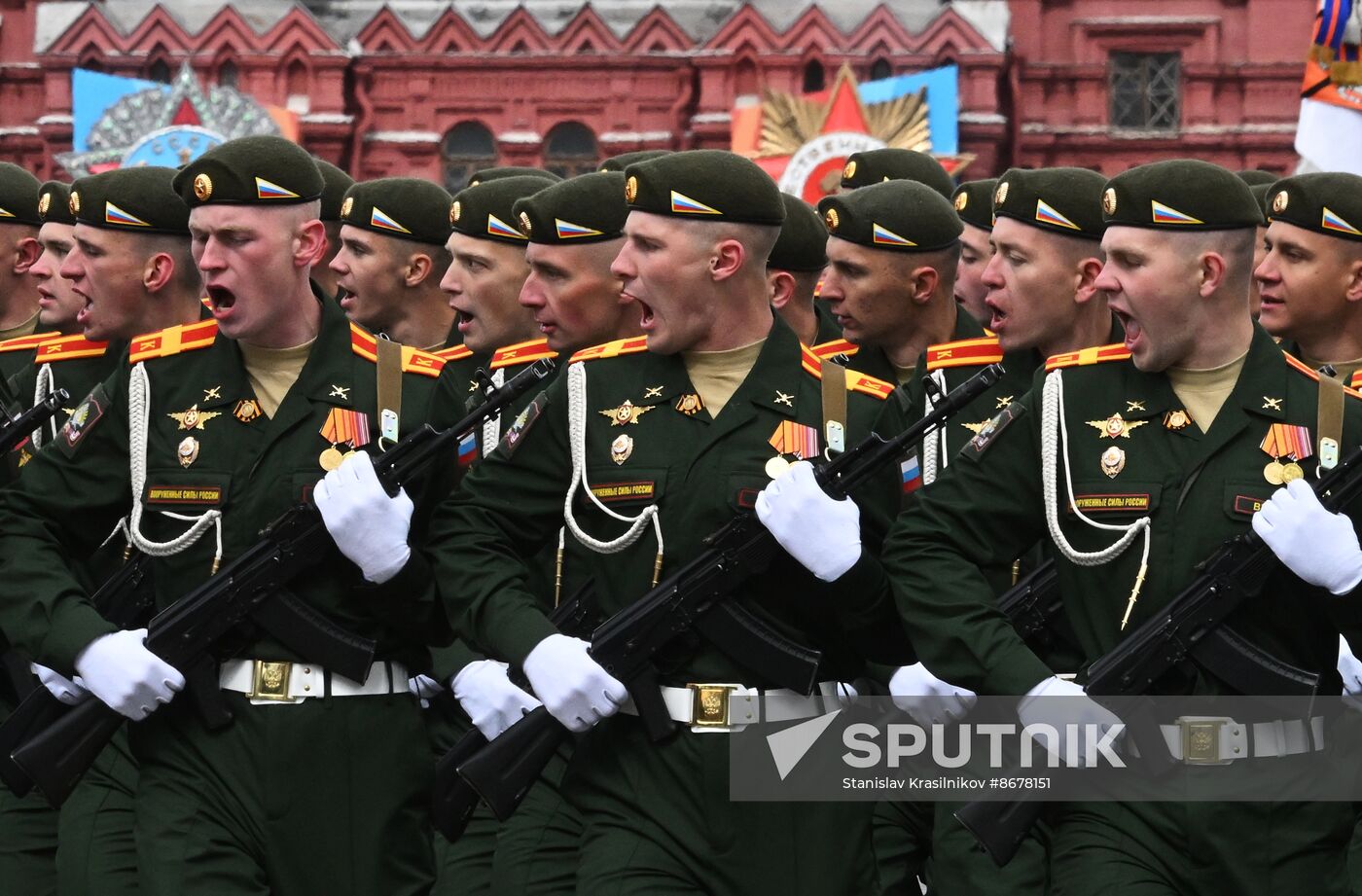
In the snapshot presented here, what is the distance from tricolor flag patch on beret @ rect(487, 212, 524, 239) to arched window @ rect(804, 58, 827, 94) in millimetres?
22047

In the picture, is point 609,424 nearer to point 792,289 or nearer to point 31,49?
point 792,289

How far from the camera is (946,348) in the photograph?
707cm

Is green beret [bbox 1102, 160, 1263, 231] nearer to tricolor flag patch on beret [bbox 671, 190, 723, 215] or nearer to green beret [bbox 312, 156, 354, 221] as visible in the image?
tricolor flag patch on beret [bbox 671, 190, 723, 215]

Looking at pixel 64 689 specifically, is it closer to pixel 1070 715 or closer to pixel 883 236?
pixel 1070 715

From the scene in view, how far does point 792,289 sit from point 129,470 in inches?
112

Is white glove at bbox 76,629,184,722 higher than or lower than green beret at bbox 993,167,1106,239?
lower

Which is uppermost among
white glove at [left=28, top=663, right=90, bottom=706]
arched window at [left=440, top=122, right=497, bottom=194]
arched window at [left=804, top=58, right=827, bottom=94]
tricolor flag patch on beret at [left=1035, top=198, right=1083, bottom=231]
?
tricolor flag patch on beret at [left=1035, top=198, right=1083, bottom=231]

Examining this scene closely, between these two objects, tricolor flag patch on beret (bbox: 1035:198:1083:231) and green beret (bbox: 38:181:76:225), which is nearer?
tricolor flag patch on beret (bbox: 1035:198:1083:231)

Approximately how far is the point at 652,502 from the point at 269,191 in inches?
51.0

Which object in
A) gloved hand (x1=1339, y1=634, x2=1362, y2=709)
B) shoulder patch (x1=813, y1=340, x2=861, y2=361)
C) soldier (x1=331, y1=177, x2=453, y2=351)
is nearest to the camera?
gloved hand (x1=1339, y1=634, x2=1362, y2=709)

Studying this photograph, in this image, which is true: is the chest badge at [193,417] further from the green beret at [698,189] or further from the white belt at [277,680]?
the green beret at [698,189]

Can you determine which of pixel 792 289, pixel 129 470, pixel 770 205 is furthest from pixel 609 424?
pixel 792 289

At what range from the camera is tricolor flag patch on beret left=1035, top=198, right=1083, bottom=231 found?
21.2 feet

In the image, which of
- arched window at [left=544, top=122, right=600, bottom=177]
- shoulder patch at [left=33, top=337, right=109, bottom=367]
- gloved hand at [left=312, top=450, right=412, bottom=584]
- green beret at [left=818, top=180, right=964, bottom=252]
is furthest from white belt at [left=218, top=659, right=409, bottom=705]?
arched window at [left=544, top=122, right=600, bottom=177]
